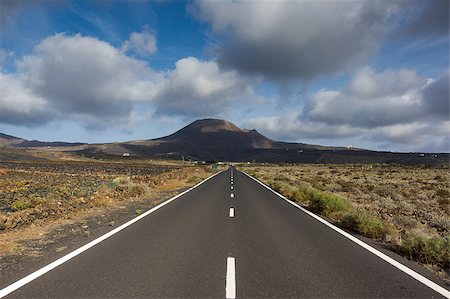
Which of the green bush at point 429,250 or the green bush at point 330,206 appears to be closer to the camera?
the green bush at point 429,250

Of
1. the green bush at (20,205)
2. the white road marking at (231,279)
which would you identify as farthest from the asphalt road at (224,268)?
the green bush at (20,205)

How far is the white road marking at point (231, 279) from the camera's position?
5484mm

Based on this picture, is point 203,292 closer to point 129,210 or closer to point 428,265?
point 428,265

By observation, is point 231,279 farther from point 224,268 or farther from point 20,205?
point 20,205

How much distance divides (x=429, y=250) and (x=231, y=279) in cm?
459

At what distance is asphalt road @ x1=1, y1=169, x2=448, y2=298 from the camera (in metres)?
5.61

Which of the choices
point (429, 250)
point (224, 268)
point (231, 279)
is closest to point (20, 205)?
point (224, 268)

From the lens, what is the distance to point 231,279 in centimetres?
618

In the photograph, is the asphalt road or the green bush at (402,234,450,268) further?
the green bush at (402,234,450,268)

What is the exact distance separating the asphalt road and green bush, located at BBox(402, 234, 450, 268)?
37.1 inches

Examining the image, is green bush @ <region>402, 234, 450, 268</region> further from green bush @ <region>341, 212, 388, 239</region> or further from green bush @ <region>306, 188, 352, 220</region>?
green bush @ <region>306, 188, 352, 220</region>

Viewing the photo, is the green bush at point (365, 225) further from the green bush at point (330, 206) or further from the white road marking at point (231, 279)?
the white road marking at point (231, 279)

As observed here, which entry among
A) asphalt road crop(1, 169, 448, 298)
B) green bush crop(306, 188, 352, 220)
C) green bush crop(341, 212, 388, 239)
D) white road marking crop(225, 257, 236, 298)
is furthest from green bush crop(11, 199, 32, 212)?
green bush crop(341, 212, 388, 239)

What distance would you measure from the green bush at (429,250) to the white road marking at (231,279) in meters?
3.89
